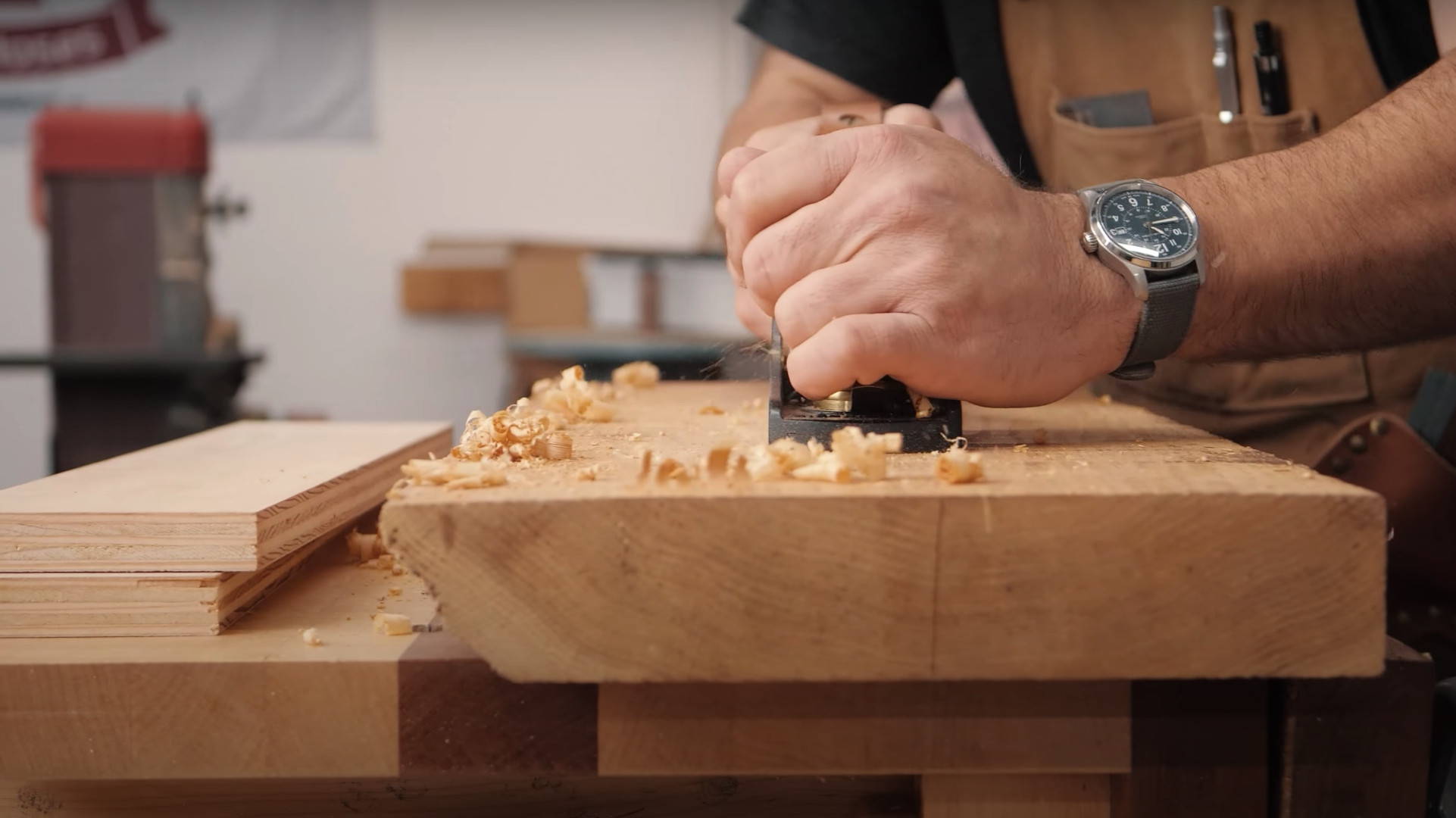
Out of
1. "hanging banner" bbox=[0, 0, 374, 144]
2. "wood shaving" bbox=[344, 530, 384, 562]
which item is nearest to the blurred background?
"hanging banner" bbox=[0, 0, 374, 144]

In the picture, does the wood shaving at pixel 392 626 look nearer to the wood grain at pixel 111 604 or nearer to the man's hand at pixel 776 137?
the wood grain at pixel 111 604

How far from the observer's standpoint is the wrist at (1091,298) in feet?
2.90

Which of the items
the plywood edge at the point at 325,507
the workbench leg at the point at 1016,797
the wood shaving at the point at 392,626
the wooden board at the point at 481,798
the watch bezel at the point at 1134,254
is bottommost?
the wooden board at the point at 481,798

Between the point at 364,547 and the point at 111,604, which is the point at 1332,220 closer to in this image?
the point at 364,547

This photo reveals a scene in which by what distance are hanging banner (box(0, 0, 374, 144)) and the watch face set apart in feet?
15.2

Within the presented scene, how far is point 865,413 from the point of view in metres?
0.92

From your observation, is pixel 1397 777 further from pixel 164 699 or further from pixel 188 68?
pixel 188 68

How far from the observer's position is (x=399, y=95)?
16.5 feet

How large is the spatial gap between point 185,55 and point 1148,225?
4.95 metres

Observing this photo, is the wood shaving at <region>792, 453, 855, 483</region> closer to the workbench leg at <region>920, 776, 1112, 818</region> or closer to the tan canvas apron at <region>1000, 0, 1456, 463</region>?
the workbench leg at <region>920, 776, 1112, 818</region>

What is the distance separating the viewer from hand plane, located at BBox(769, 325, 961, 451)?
2.86 feet

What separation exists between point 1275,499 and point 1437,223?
414mm

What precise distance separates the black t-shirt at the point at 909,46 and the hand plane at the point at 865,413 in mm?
916

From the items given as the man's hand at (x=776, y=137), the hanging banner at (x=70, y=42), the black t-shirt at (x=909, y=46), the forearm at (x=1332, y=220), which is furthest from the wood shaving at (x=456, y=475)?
the hanging banner at (x=70, y=42)
